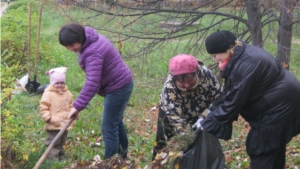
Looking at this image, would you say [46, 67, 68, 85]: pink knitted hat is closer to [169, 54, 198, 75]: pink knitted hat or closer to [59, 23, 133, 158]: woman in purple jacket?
[59, 23, 133, 158]: woman in purple jacket

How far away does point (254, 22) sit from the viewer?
6398 mm

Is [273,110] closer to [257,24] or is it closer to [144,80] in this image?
[257,24]

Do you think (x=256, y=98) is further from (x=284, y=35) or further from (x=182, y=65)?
(x=284, y=35)

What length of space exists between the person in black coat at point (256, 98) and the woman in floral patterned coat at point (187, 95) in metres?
0.23

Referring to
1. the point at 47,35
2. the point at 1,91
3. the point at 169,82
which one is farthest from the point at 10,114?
the point at 47,35

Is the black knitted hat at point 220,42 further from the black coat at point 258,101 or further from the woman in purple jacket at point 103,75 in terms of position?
the woman in purple jacket at point 103,75

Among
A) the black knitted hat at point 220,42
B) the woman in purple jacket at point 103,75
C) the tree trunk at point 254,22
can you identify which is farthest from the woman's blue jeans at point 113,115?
the tree trunk at point 254,22

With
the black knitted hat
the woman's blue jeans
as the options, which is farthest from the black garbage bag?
the woman's blue jeans

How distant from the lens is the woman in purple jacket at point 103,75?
3.99 m

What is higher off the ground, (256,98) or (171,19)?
(171,19)

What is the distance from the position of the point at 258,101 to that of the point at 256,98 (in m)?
0.03

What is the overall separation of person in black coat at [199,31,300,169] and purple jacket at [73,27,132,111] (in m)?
1.12

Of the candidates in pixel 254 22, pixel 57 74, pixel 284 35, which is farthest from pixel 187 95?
pixel 284 35

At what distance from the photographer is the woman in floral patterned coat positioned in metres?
3.55
